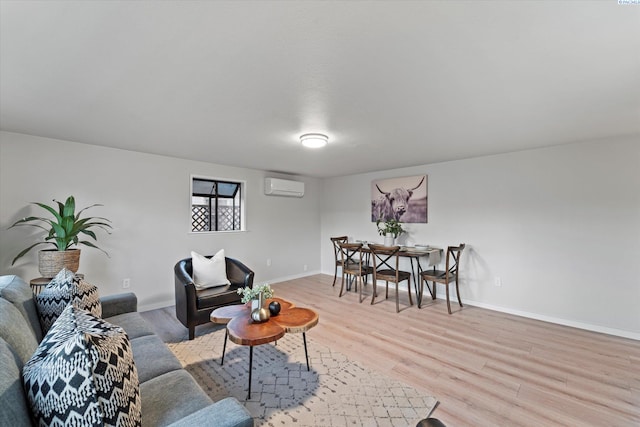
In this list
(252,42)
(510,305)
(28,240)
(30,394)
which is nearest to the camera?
(30,394)

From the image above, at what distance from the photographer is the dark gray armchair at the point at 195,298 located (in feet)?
9.37

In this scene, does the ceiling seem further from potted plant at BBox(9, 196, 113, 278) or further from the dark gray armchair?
the dark gray armchair

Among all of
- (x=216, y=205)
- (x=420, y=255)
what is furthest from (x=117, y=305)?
(x=420, y=255)

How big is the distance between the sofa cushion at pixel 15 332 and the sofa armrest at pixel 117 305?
0.95m

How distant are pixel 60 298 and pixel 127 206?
86.3 inches

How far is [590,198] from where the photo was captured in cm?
316

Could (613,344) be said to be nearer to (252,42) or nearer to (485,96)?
(485,96)

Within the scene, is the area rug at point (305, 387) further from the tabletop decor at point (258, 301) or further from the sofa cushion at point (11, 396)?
the sofa cushion at point (11, 396)

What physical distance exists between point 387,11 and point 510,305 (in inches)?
157

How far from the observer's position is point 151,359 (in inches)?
63.8

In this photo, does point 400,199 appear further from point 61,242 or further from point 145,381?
point 61,242

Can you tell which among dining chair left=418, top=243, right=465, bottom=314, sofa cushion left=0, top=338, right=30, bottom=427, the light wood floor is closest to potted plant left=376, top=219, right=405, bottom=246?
dining chair left=418, top=243, right=465, bottom=314

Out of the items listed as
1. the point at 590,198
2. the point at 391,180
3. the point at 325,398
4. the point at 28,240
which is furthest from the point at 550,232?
the point at 28,240

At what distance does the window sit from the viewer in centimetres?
467
